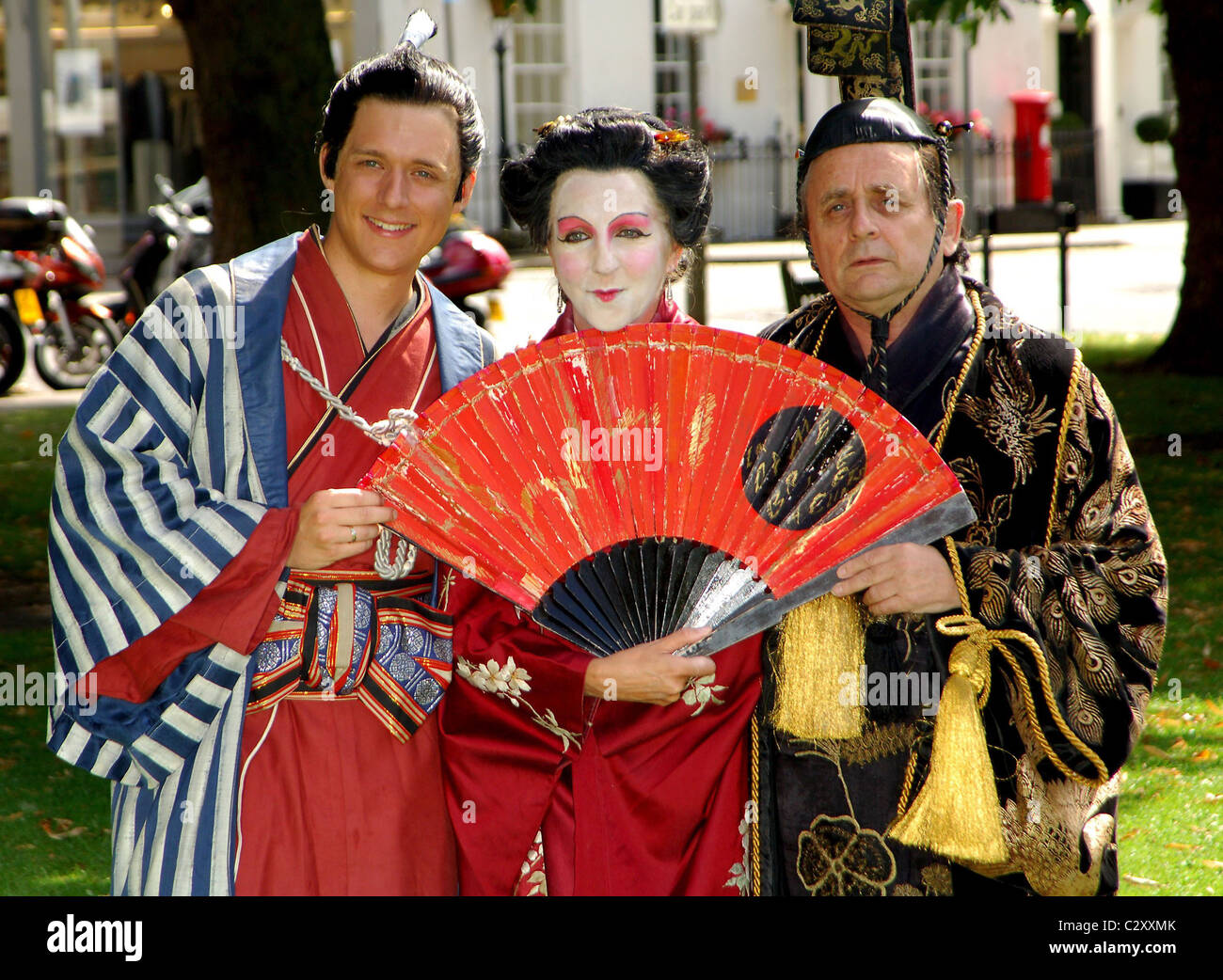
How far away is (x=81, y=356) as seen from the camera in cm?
1014

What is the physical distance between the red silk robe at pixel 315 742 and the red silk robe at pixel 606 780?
0.09 m

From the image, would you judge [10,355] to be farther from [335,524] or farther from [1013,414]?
[1013,414]

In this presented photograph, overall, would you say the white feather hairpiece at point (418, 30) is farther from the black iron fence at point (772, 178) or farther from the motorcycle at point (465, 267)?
the black iron fence at point (772, 178)

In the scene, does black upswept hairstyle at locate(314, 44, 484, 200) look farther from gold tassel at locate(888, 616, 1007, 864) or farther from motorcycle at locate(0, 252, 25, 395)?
motorcycle at locate(0, 252, 25, 395)

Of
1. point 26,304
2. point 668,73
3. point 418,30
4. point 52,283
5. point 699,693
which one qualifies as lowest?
point 699,693

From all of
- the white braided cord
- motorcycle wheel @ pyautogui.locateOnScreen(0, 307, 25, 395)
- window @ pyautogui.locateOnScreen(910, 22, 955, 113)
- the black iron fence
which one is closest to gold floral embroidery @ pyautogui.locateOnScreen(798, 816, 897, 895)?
the white braided cord

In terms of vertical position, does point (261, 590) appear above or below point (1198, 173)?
below

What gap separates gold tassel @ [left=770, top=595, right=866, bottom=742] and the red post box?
56.7 feet

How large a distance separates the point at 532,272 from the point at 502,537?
1466cm

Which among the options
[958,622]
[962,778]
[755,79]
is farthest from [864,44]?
[755,79]

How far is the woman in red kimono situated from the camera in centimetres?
244

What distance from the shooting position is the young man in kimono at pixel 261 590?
7.64ft

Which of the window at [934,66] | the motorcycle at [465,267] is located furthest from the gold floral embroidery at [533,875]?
the window at [934,66]

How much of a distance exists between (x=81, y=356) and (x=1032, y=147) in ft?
43.5
